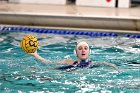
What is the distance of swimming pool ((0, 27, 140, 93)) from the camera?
4.77m

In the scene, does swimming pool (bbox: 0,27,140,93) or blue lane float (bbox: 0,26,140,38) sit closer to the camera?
swimming pool (bbox: 0,27,140,93)

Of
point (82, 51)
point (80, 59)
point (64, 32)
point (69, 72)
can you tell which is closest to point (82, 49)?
point (82, 51)

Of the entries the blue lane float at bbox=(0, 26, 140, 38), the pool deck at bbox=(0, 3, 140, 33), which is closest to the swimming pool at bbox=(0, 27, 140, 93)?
the blue lane float at bbox=(0, 26, 140, 38)

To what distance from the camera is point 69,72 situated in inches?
205

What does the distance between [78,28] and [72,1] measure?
279 centimetres

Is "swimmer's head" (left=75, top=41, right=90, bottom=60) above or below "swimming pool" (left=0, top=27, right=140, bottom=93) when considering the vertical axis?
above

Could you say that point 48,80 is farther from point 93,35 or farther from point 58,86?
point 93,35

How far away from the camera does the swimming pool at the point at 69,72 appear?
188 inches

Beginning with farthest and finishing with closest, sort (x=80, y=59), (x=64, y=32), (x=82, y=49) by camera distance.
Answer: (x=64, y=32), (x=80, y=59), (x=82, y=49)

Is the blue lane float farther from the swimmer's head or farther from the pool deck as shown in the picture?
the swimmer's head

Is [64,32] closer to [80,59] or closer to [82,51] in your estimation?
[80,59]

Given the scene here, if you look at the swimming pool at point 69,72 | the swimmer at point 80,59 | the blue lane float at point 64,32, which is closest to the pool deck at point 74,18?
the blue lane float at point 64,32

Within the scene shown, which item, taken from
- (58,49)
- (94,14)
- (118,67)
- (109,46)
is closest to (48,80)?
(118,67)

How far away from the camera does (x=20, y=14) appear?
780cm
